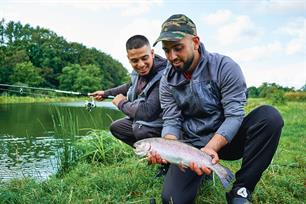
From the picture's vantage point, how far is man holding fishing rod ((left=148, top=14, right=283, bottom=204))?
3381 mm

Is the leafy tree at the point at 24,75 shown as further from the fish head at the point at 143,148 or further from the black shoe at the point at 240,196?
the black shoe at the point at 240,196

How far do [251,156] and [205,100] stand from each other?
65 centimetres

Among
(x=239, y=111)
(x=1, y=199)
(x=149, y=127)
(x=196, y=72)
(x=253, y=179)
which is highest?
(x=196, y=72)

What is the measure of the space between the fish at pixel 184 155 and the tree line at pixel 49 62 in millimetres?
62221

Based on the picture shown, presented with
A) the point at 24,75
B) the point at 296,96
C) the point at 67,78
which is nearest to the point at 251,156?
the point at 296,96

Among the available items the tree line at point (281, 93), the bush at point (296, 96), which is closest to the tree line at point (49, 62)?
the tree line at point (281, 93)

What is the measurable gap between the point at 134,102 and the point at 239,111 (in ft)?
5.37

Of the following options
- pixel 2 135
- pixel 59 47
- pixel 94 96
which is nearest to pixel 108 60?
pixel 59 47

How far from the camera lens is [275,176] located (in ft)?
14.9

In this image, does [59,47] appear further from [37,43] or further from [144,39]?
[144,39]

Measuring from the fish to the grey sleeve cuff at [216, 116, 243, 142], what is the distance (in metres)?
0.33

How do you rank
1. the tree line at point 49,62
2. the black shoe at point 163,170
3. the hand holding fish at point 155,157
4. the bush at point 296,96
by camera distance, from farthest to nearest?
the tree line at point 49,62 → the bush at point 296,96 → the black shoe at point 163,170 → the hand holding fish at point 155,157

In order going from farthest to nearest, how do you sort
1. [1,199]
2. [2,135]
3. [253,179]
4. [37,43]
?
[37,43] → [2,135] → [1,199] → [253,179]

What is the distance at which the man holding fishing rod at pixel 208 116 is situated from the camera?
338cm
